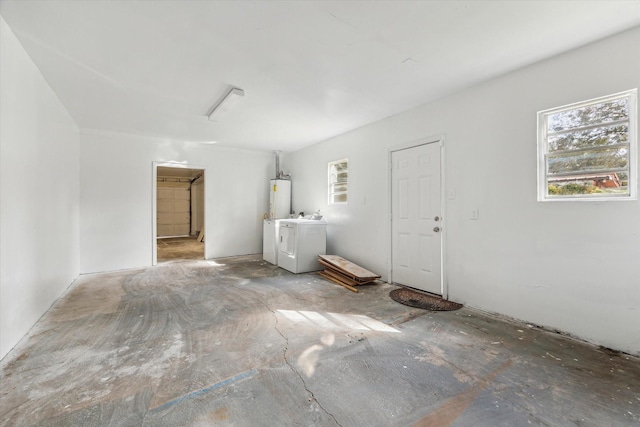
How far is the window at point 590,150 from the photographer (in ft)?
7.24

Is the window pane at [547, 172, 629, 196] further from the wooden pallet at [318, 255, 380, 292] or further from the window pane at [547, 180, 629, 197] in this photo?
the wooden pallet at [318, 255, 380, 292]

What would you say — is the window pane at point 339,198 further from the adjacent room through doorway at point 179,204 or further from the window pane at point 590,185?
the adjacent room through doorway at point 179,204

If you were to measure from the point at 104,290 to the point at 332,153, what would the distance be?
170 inches

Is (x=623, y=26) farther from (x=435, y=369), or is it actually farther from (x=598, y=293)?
(x=435, y=369)

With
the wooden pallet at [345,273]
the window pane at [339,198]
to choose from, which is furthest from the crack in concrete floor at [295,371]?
the window pane at [339,198]

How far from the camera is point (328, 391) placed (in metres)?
1.74

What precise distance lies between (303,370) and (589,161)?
301 centimetres

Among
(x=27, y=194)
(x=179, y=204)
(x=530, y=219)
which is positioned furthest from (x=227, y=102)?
(x=179, y=204)

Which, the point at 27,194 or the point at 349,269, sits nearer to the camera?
the point at 27,194

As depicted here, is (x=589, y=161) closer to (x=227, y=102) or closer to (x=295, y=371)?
(x=295, y=371)

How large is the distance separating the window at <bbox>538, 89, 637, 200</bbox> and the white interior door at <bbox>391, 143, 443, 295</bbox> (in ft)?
3.75

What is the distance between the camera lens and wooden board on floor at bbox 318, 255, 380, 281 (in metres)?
4.08

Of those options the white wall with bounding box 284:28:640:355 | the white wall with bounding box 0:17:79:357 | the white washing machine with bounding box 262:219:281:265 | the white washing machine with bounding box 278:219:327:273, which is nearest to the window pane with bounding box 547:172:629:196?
the white wall with bounding box 284:28:640:355

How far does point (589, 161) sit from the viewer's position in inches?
94.7
